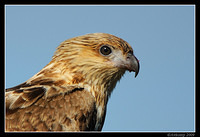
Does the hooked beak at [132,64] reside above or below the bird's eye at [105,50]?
below

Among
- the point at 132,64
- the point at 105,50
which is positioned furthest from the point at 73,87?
the point at 132,64

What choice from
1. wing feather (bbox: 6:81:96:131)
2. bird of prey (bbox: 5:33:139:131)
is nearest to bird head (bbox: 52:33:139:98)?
bird of prey (bbox: 5:33:139:131)

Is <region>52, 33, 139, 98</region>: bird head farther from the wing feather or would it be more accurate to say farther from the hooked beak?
the wing feather

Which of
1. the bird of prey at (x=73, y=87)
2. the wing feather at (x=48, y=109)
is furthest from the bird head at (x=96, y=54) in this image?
the wing feather at (x=48, y=109)

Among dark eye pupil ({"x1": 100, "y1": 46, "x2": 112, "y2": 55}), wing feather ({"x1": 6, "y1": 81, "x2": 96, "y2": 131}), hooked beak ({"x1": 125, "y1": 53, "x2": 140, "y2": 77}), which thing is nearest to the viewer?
wing feather ({"x1": 6, "y1": 81, "x2": 96, "y2": 131})

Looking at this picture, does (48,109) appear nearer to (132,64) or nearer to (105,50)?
(105,50)

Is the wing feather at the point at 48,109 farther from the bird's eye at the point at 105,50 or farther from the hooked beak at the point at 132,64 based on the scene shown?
A: the hooked beak at the point at 132,64

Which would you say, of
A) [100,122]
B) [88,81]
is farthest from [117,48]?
[100,122]
